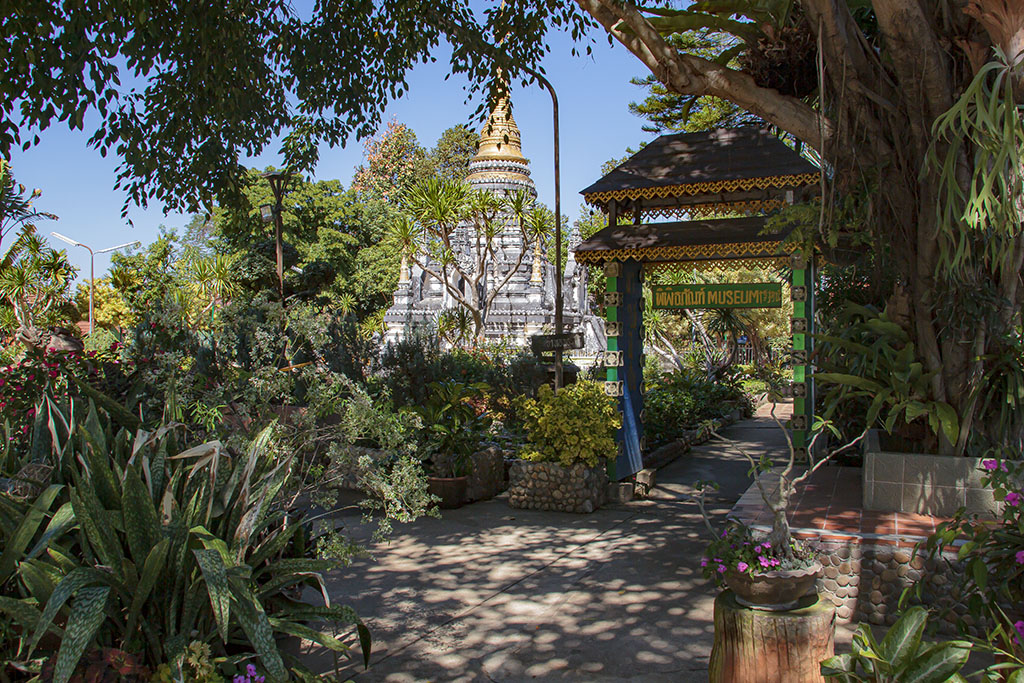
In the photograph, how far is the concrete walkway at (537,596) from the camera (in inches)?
167

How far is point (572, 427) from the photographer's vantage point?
7.82m

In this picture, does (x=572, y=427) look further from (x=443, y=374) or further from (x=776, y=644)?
(x=776, y=644)

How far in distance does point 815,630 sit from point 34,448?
3.91 meters

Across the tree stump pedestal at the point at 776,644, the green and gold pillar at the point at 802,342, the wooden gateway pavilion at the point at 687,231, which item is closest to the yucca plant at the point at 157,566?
the tree stump pedestal at the point at 776,644

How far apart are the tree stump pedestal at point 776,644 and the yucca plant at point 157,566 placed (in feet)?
5.54

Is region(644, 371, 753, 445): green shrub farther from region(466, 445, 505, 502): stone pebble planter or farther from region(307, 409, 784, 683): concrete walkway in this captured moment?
region(307, 409, 784, 683): concrete walkway

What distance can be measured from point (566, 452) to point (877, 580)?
135 inches

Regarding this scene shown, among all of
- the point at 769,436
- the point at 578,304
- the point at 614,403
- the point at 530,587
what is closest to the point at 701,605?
the point at 530,587

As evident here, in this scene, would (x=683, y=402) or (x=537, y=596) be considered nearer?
(x=537, y=596)

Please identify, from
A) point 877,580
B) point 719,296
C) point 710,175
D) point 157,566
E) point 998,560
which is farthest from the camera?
point 719,296

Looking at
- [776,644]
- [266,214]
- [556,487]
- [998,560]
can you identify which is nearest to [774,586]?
[776,644]

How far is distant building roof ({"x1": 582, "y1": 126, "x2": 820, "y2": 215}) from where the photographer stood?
24.8ft

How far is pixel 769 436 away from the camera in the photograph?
44.7ft

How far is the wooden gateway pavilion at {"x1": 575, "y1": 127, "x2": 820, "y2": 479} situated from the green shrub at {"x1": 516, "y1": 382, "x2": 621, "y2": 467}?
495 millimetres
